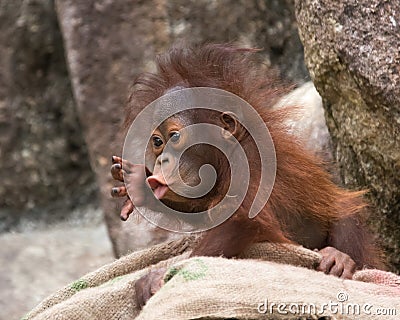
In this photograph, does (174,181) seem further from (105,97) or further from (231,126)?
(105,97)

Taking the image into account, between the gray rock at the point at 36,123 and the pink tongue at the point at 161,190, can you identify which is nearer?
the pink tongue at the point at 161,190

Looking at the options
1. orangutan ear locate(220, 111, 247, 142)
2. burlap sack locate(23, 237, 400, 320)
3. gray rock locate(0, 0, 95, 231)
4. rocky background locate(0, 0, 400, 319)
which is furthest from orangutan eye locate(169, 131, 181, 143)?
gray rock locate(0, 0, 95, 231)

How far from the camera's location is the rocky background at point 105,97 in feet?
7.11

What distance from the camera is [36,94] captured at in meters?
3.94

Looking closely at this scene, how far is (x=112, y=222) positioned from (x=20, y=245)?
0.60 meters

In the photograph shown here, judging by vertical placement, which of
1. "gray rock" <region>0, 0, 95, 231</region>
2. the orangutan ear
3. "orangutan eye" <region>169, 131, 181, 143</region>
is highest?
the orangutan ear

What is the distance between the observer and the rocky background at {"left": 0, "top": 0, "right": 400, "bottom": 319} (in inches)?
85.3

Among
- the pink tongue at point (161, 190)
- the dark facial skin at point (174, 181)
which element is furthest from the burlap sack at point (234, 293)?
the pink tongue at point (161, 190)

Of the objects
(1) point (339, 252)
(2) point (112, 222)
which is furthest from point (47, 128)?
(1) point (339, 252)

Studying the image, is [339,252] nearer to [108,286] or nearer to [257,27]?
[108,286]

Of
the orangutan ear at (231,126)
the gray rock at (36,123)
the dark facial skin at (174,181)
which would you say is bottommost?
the gray rock at (36,123)

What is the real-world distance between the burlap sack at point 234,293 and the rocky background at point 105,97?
0.40 metres

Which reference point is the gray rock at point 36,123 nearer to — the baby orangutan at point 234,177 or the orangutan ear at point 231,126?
the baby orangutan at point 234,177

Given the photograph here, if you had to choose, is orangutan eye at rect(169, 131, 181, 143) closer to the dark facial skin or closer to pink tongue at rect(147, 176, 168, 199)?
the dark facial skin
